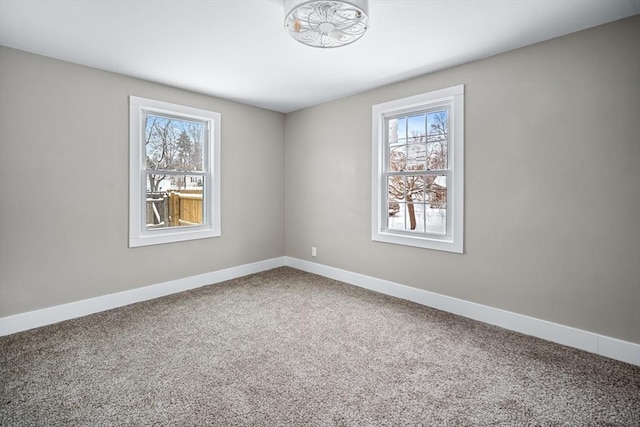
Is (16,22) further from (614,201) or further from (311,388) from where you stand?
(614,201)

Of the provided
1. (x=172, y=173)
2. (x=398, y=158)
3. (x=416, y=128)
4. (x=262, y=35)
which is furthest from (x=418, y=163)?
(x=172, y=173)

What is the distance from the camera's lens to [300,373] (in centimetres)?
212

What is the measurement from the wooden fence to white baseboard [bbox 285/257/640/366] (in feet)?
7.03

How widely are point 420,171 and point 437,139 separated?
377 millimetres

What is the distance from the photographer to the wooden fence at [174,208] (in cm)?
367

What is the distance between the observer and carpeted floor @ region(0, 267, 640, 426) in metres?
1.73

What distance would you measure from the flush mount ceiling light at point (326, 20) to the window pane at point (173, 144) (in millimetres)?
2259

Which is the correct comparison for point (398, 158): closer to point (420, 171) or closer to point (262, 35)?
point (420, 171)

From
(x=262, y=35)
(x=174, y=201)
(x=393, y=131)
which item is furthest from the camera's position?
(x=174, y=201)

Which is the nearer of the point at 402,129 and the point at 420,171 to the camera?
the point at 420,171

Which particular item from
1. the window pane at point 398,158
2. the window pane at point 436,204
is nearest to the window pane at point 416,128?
the window pane at point 398,158

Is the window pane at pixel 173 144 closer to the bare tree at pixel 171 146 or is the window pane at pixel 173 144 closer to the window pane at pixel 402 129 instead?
the bare tree at pixel 171 146

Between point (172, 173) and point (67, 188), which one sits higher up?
point (172, 173)

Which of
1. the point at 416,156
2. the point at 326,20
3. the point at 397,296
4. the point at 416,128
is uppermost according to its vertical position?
the point at 326,20
